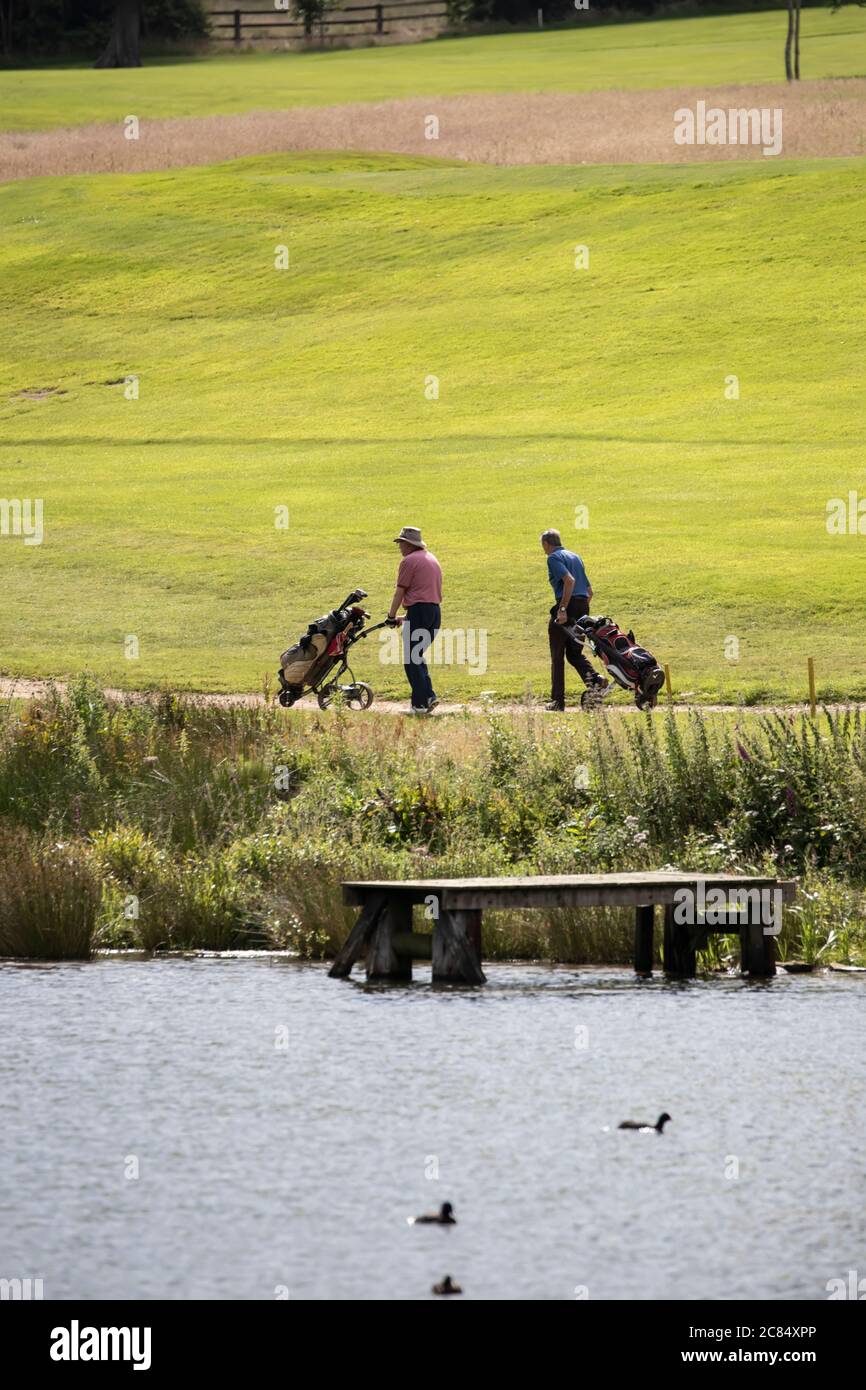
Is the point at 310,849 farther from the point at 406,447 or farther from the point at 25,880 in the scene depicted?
the point at 406,447

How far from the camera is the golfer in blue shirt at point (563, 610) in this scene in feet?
87.1

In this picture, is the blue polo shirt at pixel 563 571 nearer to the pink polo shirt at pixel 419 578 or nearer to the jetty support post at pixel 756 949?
the pink polo shirt at pixel 419 578

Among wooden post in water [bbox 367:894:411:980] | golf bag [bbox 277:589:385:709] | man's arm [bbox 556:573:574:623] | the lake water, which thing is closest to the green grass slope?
man's arm [bbox 556:573:574:623]

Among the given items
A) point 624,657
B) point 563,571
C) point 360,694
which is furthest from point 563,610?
point 360,694

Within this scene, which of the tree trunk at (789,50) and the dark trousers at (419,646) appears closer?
the dark trousers at (419,646)

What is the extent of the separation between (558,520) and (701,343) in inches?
642

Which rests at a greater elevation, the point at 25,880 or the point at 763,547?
the point at 763,547

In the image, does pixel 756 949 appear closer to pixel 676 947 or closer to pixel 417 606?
pixel 676 947

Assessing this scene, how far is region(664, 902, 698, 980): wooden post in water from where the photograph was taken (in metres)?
17.8

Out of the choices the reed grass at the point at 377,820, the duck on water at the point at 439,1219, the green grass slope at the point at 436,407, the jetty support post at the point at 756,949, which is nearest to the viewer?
the duck on water at the point at 439,1219

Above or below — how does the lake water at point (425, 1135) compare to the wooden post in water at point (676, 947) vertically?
below

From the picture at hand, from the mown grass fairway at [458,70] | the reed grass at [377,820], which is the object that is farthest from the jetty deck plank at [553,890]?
the mown grass fairway at [458,70]

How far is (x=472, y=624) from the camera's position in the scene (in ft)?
108

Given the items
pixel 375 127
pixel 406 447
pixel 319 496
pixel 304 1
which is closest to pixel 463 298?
pixel 406 447
